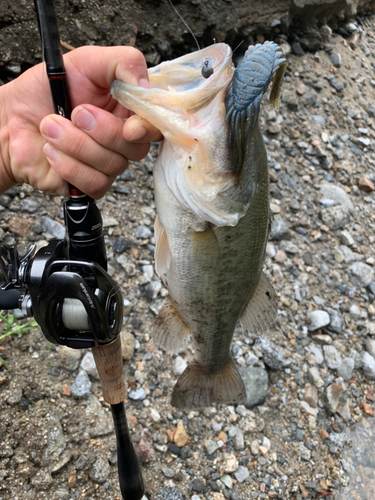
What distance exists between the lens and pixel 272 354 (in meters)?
3.26

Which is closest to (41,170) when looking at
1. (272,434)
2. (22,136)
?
(22,136)

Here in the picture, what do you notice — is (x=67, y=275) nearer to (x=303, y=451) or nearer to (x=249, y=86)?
(x=249, y=86)

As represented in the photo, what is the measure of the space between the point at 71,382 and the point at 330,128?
175 inches

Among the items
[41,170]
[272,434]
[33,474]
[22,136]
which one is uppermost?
[22,136]

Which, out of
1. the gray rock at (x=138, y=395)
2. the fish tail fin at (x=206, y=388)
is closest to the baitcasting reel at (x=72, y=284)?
the fish tail fin at (x=206, y=388)

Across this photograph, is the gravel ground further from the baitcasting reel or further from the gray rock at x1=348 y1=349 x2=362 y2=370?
the baitcasting reel

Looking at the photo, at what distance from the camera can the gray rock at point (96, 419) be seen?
2.40m

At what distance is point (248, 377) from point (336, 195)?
2597 mm

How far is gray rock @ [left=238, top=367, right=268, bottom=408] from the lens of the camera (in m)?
2.99

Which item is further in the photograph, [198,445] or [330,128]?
[330,128]

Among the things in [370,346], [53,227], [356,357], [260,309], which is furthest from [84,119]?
[370,346]

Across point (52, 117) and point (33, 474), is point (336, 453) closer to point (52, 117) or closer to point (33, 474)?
point (33, 474)

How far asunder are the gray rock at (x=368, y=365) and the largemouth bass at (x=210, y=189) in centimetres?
219

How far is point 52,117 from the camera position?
1.30 metres
